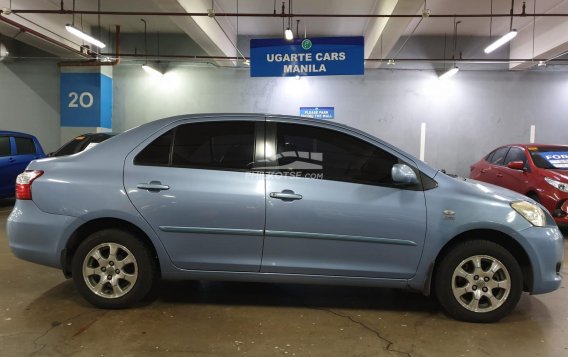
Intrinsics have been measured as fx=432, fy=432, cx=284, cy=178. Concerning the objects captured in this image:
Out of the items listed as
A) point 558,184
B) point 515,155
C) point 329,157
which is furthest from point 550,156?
point 329,157

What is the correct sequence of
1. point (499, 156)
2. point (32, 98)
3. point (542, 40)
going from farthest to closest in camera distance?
point (32, 98)
point (542, 40)
point (499, 156)

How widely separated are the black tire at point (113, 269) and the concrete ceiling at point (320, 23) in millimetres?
5812

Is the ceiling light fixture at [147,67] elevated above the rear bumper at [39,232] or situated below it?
above

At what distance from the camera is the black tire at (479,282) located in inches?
128

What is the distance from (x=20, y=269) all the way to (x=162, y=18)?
335 inches

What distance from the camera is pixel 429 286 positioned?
334 cm

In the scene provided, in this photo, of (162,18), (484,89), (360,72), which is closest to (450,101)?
(484,89)

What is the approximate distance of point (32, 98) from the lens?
13.2 m

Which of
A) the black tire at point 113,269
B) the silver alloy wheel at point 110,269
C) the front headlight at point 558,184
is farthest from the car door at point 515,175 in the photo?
the silver alloy wheel at point 110,269

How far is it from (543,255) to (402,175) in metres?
1.23

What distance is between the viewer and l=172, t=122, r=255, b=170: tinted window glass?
3.40 metres

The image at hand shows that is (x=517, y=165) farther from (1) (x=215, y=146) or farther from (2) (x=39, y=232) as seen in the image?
(2) (x=39, y=232)

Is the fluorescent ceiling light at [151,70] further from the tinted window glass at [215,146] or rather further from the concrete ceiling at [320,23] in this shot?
the tinted window glass at [215,146]

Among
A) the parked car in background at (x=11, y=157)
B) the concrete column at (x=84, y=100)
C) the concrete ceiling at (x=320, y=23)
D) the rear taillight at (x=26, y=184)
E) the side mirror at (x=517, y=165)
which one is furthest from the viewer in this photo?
the concrete column at (x=84, y=100)
